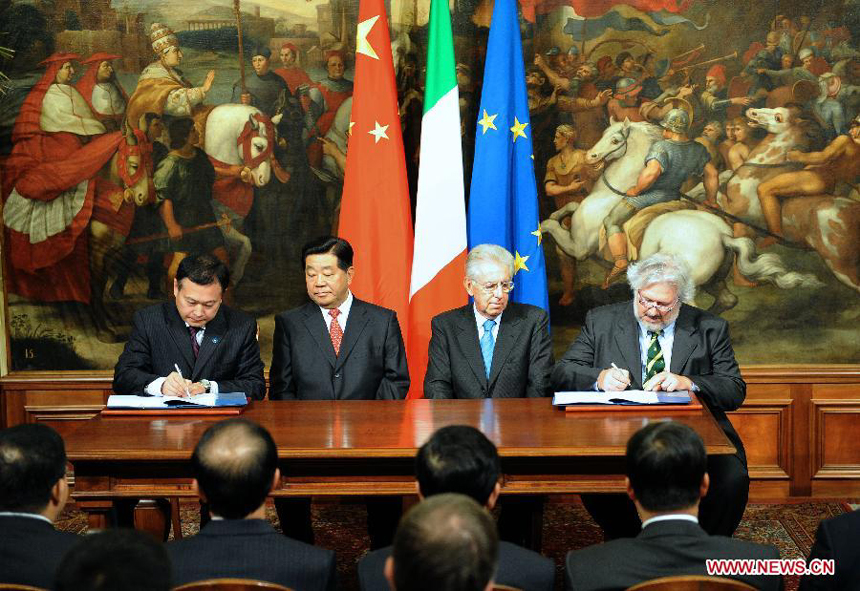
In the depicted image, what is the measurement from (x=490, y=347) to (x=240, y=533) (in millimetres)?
2870

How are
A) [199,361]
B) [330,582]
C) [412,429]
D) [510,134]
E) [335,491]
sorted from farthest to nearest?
[510,134], [199,361], [412,429], [335,491], [330,582]

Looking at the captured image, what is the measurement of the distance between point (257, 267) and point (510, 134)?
6.30 feet

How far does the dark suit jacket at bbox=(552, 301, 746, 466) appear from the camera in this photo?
16.7 ft

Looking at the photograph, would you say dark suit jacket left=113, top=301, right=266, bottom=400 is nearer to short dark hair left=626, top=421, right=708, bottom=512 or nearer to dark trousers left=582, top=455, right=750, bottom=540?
dark trousers left=582, top=455, right=750, bottom=540

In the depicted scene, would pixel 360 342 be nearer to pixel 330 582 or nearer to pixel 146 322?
pixel 146 322

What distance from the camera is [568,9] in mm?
6746

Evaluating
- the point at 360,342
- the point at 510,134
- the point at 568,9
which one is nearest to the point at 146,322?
the point at 360,342

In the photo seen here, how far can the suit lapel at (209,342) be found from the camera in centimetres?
527

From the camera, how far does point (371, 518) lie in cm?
507

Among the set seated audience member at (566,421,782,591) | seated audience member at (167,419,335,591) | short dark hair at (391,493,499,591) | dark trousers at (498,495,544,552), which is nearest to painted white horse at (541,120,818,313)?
dark trousers at (498,495,544,552)

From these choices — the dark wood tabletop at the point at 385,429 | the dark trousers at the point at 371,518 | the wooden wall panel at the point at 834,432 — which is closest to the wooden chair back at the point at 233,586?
the dark wood tabletop at the point at 385,429

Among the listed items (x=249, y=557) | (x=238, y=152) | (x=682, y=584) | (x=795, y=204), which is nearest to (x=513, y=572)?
(x=682, y=584)

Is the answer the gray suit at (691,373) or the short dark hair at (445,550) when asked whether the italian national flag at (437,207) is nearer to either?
the gray suit at (691,373)

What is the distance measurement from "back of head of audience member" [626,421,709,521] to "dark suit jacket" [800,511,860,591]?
38cm
